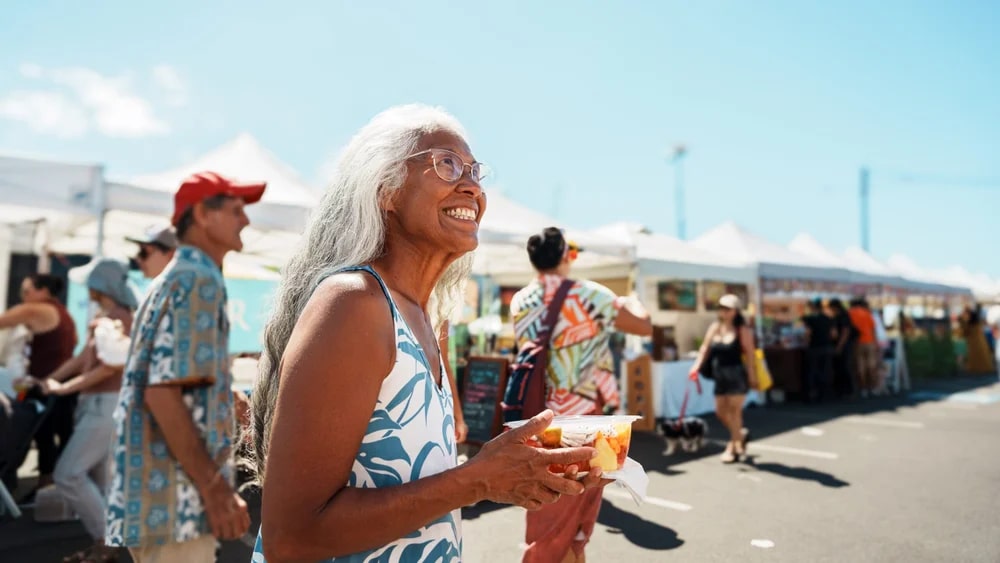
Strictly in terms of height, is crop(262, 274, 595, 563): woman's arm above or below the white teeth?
below

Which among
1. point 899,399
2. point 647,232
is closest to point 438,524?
point 647,232

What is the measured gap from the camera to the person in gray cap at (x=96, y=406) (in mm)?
3697

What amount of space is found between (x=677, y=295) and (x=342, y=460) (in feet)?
33.8

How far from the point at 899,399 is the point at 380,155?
13486 millimetres

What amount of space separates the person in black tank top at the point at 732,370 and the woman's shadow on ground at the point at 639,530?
2.11m

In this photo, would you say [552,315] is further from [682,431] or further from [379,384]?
[682,431]

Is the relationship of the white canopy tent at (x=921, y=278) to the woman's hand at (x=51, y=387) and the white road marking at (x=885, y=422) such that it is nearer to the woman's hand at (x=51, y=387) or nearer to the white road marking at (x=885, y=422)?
the white road marking at (x=885, y=422)

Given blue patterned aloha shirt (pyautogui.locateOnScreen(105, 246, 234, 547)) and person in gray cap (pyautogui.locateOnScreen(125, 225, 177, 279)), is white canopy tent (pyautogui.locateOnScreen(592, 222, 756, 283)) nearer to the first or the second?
person in gray cap (pyautogui.locateOnScreen(125, 225, 177, 279))

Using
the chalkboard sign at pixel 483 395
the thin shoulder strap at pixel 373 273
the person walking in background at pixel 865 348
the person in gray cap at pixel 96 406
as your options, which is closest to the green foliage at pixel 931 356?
the person walking in background at pixel 865 348

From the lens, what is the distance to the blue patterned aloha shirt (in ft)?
5.72

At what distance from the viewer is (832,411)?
33.0 ft

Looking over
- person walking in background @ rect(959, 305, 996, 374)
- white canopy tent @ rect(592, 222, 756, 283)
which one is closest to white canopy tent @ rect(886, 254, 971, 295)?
person walking in background @ rect(959, 305, 996, 374)

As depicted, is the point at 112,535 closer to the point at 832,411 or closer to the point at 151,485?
the point at 151,485

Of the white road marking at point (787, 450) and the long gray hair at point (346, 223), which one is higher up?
the long gray hair at point (346, 223)
